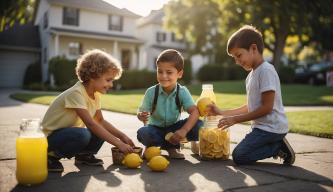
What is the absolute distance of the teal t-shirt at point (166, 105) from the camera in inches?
168

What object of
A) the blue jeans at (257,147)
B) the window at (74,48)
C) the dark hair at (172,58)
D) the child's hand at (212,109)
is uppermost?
the window at (74,48)

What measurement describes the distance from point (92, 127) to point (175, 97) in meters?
1.11

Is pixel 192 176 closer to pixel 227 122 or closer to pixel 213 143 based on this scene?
pixel 227 122

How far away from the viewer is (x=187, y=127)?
3.95 meters

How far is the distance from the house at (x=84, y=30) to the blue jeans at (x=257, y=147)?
25.2m

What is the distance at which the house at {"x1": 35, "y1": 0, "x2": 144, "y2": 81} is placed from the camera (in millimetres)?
28953

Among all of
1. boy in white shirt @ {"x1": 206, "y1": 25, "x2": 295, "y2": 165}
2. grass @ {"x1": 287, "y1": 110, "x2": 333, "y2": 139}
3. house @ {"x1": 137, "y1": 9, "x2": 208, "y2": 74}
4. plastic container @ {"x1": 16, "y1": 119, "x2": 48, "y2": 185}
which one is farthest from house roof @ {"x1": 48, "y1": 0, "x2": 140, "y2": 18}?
plastic container @ {"x1": 16, "y1": 119, "x2": 48, "y2": 185}

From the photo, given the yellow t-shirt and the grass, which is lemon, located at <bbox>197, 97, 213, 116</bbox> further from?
the grass

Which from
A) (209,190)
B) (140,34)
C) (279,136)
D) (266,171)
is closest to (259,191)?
(209,190)

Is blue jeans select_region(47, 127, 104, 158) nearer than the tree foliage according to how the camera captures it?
Yes

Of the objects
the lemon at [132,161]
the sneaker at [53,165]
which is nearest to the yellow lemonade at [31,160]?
the sneaker at [53,165]

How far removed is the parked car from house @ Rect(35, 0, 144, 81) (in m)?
12.7

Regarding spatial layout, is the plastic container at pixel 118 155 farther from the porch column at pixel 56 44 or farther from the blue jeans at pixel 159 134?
the porch column at pixel 56 44

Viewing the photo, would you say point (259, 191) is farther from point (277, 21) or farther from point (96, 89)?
point (277, 21)
